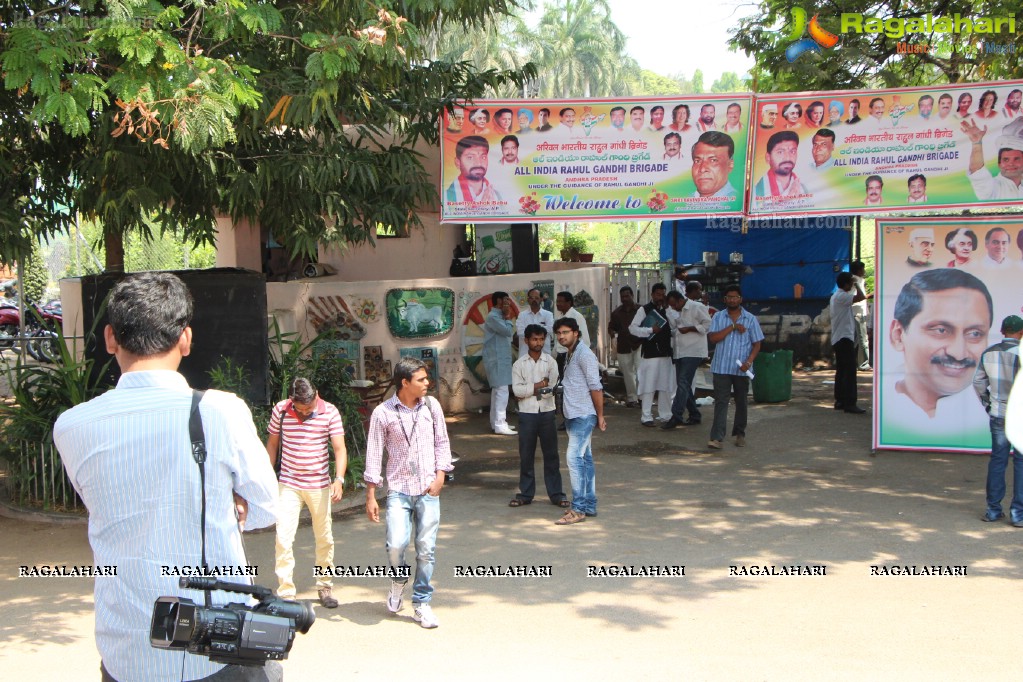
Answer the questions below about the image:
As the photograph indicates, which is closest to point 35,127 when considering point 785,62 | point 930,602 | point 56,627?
point 56,627

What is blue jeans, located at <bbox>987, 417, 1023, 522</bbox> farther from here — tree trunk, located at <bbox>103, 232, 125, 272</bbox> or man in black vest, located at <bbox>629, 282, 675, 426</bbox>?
tree trunk, located at <bbox>103, 232, 125, 272</bbox>

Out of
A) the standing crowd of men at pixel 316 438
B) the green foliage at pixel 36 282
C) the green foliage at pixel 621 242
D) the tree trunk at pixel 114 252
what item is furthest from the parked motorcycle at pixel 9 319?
the green foliage at pixel 621 242

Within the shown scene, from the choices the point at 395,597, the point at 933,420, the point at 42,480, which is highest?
the point at 933,420

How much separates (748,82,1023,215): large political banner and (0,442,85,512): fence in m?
6.66

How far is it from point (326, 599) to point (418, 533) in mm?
841

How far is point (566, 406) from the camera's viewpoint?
8.30 metres

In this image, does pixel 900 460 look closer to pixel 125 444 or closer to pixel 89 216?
pixel 89 216

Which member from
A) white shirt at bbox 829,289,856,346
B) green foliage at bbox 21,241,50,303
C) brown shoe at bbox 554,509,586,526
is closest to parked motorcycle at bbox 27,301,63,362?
green foliage at bbox 21,241,50,303

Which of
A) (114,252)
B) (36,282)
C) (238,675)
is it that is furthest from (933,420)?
(36,282)

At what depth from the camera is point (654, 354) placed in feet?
40.7

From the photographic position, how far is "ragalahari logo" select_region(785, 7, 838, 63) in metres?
14.7

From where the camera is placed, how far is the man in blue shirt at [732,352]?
10.8 meters

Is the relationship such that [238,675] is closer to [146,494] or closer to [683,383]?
[146,494]

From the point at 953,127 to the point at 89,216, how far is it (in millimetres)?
7906
